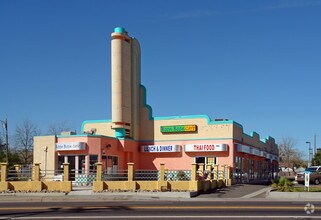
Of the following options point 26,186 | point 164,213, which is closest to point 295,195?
point 164,213

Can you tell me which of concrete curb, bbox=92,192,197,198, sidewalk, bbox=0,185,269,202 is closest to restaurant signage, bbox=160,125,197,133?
sidewalk, bbox=0,185,269,202

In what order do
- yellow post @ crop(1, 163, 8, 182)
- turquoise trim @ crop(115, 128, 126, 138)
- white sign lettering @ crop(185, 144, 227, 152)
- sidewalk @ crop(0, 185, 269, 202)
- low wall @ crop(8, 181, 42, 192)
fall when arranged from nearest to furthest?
sidewalk @ crop(0, 185, 269, 202)
low wall @ crop(8, 181, 42, 192)
yellow post @ crop(1, 163, 8, 182)
white sign lettering @ crop(185, 144, 227, 152)
turquoise trim @ crop(115, 128, 126, 138)

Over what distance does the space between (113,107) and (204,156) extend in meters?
9.02

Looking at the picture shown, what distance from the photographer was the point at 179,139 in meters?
42.6

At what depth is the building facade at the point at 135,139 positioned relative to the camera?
1522 inches

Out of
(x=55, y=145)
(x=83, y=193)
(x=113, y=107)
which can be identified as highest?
(x=113, y=107)

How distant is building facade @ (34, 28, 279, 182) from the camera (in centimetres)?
3866

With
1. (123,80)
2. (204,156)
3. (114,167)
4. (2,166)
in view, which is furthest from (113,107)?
(2,166)

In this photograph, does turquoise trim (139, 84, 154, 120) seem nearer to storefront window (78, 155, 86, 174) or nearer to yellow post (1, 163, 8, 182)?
storefront window (78, 155, 86, 174)

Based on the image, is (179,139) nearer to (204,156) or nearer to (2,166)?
(204,156)

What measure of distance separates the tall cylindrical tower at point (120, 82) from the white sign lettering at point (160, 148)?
8.15ft

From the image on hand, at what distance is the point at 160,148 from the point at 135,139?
8.28 ft

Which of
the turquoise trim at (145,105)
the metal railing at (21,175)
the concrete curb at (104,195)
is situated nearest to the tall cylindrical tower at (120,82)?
the turquoise trim at (145,105)

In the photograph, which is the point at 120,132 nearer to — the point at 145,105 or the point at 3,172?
the point at 145,105
